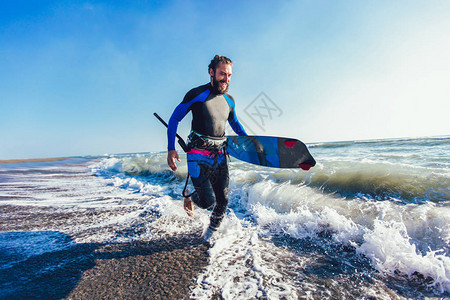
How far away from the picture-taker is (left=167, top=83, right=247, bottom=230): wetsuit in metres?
3.32

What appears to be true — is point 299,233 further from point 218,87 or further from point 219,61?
point 219,61

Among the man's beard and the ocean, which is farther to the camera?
the man's beard

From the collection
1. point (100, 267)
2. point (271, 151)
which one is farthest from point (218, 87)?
point (100, 267)

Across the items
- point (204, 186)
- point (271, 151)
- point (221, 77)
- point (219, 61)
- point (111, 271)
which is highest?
point (219, 61)

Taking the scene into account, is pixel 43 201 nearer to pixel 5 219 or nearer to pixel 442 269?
pixel 5 219

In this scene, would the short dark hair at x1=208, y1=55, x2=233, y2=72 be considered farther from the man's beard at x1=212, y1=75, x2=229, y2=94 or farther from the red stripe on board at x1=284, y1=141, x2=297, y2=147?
the red stripe on board at x1=284, y1=141, x2=297, y2=147

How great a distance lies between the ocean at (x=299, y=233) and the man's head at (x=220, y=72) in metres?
2.26

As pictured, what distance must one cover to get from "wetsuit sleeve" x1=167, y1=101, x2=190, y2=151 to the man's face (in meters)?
0.55

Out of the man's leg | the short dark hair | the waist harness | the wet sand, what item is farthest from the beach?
the short dark hair

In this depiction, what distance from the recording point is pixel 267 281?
2.30 metres

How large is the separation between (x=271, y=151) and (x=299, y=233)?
1.43m

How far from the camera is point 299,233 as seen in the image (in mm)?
3707

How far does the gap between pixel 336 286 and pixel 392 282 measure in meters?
0.62

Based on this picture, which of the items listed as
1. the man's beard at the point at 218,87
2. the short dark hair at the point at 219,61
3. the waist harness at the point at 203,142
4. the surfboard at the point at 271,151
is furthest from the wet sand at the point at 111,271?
the short dark hair at the point at 219,61
